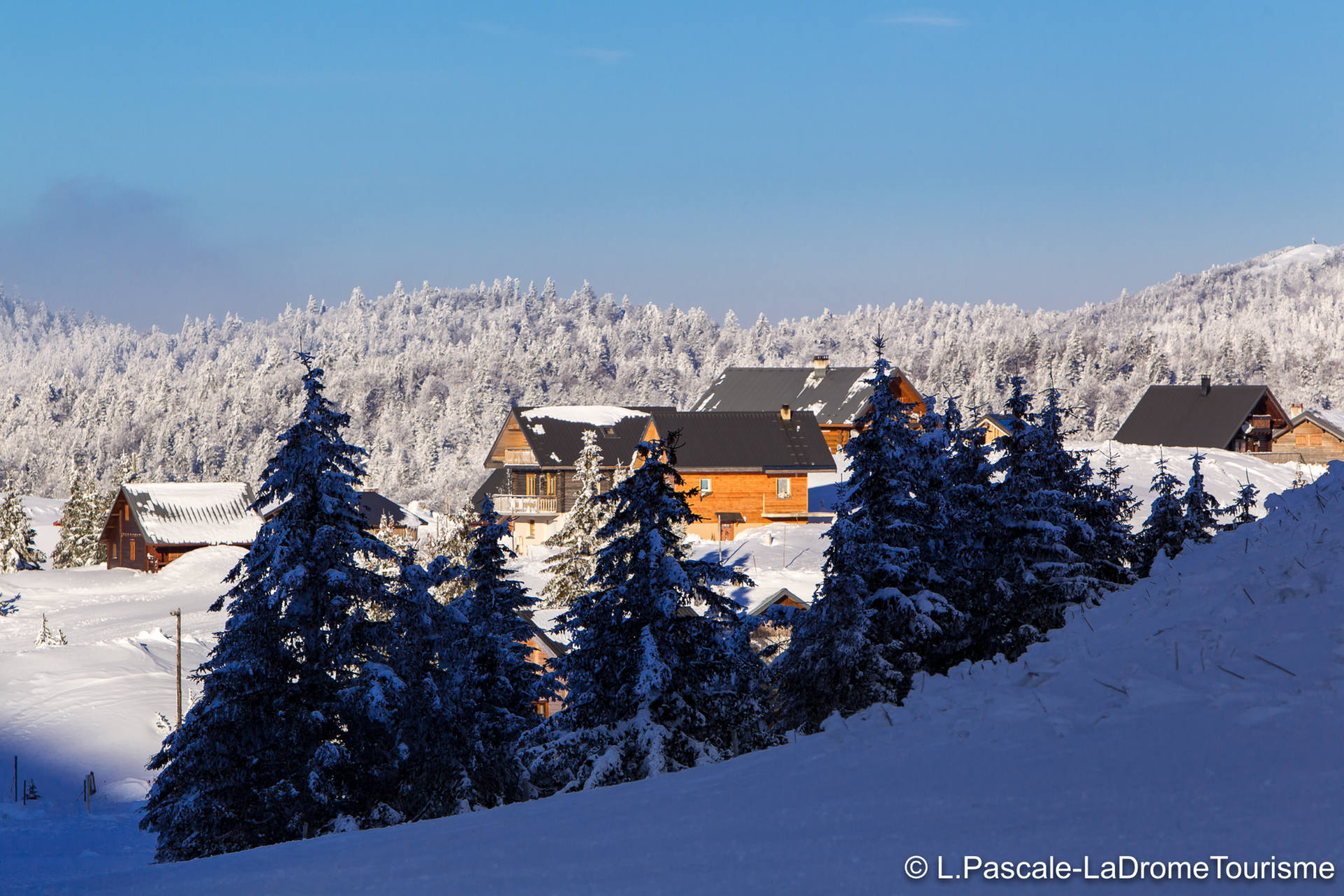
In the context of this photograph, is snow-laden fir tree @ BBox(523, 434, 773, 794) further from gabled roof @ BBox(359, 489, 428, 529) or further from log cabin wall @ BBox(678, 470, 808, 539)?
gabled roof @ BBox(359, 489, 428, 529)

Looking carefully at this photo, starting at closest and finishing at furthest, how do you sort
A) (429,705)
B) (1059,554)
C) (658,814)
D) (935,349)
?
1. (658,814)
2. (429,705)
3. (1059,554)
4. (935,349)

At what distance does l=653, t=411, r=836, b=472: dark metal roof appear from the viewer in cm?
5900

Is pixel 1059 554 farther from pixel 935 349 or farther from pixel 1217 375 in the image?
pixel 935 349

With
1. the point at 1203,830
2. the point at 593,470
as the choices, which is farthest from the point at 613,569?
the point at 593,470

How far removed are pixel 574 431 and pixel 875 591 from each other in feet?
144

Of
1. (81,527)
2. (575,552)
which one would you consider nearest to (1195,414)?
(575,552)

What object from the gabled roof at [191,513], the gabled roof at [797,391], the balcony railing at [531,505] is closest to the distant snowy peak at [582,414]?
the balcony railing at [531,505]

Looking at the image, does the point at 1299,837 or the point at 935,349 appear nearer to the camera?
the point at 1299,837

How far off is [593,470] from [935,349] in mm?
142337

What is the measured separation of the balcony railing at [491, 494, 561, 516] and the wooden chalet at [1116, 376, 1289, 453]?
130 ft

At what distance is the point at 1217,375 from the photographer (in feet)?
482

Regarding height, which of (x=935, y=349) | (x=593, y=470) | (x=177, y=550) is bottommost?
(x=177, y=550)

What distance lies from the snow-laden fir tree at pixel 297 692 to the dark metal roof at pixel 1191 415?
64.7 m

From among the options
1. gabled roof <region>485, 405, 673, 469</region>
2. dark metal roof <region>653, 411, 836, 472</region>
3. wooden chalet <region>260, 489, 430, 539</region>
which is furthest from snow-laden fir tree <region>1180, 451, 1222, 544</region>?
Answer: wooden chalet <region>260, 489, 430, 539</region>
